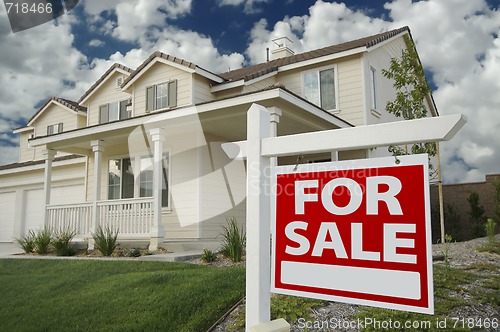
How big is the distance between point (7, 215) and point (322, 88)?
14113 mm

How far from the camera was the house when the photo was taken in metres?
9.75

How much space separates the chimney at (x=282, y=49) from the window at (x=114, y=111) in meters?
5.63

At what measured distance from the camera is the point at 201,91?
12.3 metres

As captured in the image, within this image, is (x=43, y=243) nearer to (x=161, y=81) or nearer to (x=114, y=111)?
(x=161, y=81)

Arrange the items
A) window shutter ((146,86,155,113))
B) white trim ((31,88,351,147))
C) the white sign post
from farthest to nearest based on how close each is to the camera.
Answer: window shutter ((146,86,155,113)) < white trim ((31,88,351,147)) < the white sign post

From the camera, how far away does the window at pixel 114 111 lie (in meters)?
14.6

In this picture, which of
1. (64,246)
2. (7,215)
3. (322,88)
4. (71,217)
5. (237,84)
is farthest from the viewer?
(7,215)

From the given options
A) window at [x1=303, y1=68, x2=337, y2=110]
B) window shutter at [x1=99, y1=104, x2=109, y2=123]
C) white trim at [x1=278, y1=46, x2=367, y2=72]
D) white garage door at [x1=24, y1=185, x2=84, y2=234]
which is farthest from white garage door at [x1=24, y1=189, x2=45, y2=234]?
window at [x1=303, y1=68, x2=337, y2=110]

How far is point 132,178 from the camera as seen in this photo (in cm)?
1266

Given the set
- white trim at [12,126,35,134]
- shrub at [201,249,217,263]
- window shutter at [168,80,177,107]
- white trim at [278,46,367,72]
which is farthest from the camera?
white trim at [12,126,35,134]

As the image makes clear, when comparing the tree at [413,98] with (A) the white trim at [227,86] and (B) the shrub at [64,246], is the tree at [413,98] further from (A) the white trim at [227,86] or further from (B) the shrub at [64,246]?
(B) the shrub at [64,246]

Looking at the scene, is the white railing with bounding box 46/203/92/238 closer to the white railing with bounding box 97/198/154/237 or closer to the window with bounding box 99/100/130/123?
the white railing with bounding box 97/198/154/237

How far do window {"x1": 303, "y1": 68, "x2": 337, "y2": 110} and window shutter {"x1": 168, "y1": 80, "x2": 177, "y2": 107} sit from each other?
379cm

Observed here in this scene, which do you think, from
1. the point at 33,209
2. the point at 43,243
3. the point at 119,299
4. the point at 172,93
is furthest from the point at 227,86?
the point at 33,209
